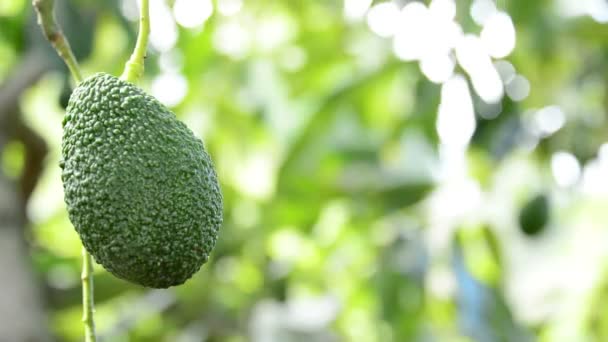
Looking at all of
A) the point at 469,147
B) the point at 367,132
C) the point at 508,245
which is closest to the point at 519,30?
A: the point at 469,147

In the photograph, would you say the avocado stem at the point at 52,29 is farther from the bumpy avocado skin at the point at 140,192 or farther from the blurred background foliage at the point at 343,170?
the blurred background foliage at the point at 343,170

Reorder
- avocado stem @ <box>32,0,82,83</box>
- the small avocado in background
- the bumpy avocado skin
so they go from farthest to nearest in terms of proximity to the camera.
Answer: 1. the small avocado in background
2. avocado stem @ <box>32,0,82,83</box>
3. the bumpy avocado skin

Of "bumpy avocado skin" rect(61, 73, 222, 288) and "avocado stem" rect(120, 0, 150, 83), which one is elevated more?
"avocado stem" rect(120, 0, 150, 83)

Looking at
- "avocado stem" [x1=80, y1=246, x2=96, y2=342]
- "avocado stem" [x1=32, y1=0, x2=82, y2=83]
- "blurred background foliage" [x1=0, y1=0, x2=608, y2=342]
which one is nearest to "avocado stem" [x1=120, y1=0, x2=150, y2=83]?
"avocado stem" [x1=32, y1=0, x2=82, y2=83]

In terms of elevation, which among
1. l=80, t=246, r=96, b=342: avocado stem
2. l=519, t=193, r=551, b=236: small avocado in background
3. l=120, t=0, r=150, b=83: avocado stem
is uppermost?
l=519, t=193, r=551, b=236: small avocado in background

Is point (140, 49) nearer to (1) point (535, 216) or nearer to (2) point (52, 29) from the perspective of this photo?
(2) point (52, 29)

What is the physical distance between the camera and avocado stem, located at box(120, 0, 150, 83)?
A: 90cm

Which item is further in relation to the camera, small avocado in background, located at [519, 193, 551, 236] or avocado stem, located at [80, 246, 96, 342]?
small avocado in background, located at [519, 193, 551, 236]

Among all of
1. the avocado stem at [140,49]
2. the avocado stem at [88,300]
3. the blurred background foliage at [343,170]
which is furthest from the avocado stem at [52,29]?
the blurred background foliage at [343,170]

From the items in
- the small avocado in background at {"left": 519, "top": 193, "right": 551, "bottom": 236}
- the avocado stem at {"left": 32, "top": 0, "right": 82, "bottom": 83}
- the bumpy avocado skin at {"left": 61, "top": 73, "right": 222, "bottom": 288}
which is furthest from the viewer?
the small avocado in background at {"left": 519, "top": 193, "right": 551, "bottom": 236}

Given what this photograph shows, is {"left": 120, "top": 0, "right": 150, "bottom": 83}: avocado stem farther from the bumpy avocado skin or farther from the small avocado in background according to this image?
the small avocado in background

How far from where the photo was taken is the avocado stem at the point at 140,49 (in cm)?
90

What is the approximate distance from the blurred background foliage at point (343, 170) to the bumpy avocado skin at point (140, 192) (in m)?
1.34

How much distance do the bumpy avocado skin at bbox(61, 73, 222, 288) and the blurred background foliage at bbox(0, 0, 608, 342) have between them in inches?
52.8
